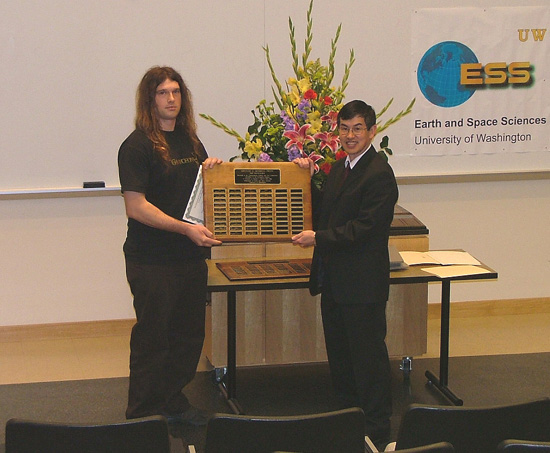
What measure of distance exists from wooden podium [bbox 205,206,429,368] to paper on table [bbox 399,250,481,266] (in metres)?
0.21

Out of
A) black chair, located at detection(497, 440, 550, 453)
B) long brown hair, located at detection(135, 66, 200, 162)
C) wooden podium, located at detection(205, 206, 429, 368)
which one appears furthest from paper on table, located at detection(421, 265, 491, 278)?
black chair, located at detection(497, 440, 550, 453)

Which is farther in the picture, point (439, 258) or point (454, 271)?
point (439, 258)

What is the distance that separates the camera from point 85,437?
2303 mm

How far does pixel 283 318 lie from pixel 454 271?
1063mm

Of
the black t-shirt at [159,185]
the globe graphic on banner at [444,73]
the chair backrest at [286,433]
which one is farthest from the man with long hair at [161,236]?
the globe graphic on banner at [444,73]

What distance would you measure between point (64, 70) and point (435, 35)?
2519 millimetres

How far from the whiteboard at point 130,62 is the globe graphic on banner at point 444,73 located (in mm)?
148

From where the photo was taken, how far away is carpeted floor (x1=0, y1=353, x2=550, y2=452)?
4410 millimetres

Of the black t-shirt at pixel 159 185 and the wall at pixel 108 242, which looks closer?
the black t-shirt at pixel 159 185

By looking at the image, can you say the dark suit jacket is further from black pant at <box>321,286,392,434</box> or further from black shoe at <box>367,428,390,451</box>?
black shoe at <box>367,428,390,451</box>

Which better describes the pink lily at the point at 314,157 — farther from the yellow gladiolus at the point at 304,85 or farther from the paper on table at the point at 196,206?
the paper on table at the point at 196,206

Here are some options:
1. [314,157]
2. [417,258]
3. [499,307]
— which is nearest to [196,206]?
[314,157]

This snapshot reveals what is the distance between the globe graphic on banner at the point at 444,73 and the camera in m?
5.80

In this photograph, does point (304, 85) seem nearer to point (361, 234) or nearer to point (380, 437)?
point (361, 234)
